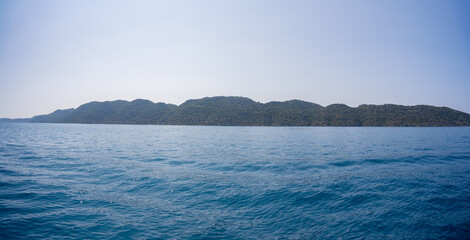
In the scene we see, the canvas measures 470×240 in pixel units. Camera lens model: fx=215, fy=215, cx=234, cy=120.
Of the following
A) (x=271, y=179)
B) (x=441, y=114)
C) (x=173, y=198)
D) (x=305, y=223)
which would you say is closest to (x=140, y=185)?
(x=173, y=198)

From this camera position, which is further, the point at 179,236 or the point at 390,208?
the point at 390,208

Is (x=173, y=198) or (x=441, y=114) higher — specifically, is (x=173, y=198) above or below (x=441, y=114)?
below

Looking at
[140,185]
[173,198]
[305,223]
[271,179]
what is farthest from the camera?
[271,179]

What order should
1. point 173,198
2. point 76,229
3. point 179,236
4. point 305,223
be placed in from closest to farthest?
point 179,236 → point 76,229 → point 305,223 → point 173,198

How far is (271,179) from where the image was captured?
56.3 feet

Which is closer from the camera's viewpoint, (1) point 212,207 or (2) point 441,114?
(1) point 212,207

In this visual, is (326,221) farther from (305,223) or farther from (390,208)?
(390,208)

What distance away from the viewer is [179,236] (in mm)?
8641

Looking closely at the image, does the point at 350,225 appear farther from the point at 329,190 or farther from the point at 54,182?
the point at 54,182

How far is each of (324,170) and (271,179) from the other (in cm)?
627

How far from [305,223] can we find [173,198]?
305 inches

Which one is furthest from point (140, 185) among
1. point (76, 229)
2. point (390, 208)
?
point (390, 208)

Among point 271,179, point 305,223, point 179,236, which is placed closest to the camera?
point 179,236

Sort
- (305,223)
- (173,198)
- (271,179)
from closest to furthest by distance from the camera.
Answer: (305,223)
(173,198)
(271,179)
